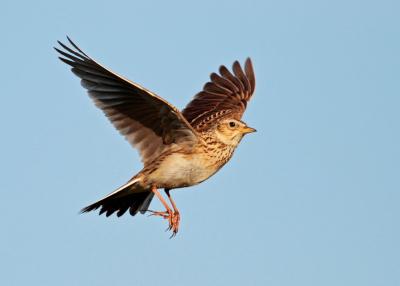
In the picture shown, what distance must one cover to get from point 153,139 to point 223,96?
3.01 m

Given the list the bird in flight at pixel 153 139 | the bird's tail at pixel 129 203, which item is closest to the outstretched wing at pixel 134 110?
the bird in flight at pixel 153 139

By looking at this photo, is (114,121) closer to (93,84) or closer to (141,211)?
(93,84)

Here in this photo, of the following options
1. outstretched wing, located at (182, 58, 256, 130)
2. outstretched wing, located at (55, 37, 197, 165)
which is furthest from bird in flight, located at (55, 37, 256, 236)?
outstretched wing, located at (182, 58, 256, 130)

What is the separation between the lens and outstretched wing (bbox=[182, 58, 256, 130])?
13.4 meters

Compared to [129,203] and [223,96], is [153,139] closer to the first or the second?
[129,203]

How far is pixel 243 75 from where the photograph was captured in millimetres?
14883

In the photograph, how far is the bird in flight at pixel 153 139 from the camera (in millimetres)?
10945

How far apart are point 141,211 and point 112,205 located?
1.41 ft

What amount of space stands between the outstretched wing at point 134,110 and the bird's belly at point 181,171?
0.29 meters

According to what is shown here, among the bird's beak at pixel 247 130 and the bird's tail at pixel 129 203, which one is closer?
the bird's beak at pixel 247 130

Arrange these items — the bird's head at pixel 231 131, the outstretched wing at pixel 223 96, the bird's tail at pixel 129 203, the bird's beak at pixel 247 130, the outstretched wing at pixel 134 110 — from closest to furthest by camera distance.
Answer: the outstretched wing at pixel 134 110 → the bird's head at pixel 231 131 → the bird's beak at pixel 247 130 → the bird's tail at pixel 129 203 → the outstretched wing at pixel 223 96

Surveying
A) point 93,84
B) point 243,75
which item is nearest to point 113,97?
point 93,84

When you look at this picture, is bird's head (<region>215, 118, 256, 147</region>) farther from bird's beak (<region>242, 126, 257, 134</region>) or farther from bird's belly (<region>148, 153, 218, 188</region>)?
bird's belly (<region>148, 153, 218, 188</region>)

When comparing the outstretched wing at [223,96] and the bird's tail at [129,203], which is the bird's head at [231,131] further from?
the bird's tail at [129,203]
